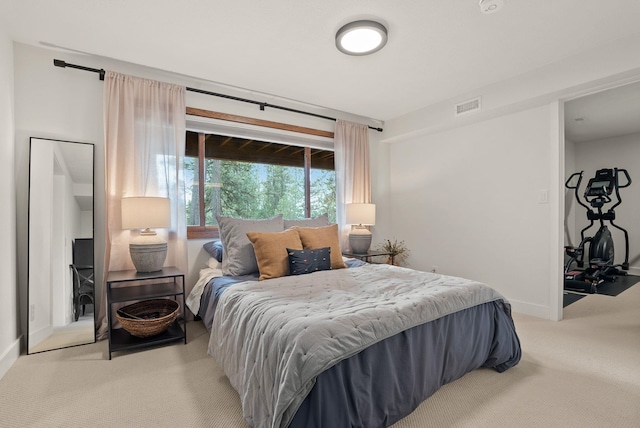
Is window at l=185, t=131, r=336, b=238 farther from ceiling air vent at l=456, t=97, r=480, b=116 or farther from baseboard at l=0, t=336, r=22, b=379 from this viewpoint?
ceiling air vent at l=456, t=97, r=480, b=116

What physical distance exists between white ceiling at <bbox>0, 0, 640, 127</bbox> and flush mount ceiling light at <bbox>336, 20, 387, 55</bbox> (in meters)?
0.05

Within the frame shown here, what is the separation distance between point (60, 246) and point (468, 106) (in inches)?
164

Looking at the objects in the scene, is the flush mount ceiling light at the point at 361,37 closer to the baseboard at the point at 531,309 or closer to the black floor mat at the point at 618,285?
the baseboard at the point at 531,309

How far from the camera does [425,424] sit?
5.25 feet

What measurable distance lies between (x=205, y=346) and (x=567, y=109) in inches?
200

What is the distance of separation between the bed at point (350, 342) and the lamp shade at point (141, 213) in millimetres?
799

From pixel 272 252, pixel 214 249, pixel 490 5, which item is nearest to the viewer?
pixel 490 5

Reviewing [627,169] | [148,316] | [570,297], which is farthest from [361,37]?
[627,169]

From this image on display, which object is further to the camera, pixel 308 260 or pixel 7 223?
pixel 308 260

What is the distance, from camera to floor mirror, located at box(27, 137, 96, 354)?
8.09 feet

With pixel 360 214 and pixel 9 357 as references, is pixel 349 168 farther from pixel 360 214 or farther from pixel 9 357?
pixel 9 357

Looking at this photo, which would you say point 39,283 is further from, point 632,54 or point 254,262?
point 632,54

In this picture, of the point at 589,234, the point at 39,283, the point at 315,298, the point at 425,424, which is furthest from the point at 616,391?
the point at 589,234

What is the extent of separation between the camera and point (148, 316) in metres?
2.74
